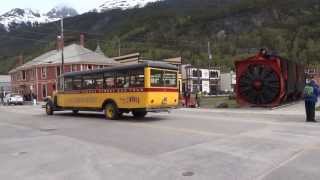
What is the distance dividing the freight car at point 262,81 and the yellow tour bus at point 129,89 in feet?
30.8

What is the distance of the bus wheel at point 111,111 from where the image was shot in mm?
25062

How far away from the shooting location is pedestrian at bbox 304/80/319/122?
21.1m

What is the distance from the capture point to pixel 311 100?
21203 mm

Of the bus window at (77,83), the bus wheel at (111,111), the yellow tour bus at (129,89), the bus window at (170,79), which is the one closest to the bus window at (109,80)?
the yellow tour bus at (129,89)

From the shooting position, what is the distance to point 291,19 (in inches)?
5074

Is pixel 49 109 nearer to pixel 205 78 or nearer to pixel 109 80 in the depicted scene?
pixel 109 80

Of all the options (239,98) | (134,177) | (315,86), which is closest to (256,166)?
(134,177)

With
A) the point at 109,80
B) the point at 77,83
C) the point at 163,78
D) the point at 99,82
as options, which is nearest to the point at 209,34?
the point at 77,83

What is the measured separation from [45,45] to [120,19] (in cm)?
5424

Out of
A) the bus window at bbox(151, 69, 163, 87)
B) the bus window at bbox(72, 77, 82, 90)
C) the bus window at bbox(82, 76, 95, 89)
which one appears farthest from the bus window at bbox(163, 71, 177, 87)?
the bus window at bbox(72, 77, 82, 90)

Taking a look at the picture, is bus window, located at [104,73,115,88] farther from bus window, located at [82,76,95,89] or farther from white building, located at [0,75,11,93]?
white building, located at [0,75,11,93]

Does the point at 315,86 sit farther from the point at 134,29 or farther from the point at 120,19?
the point at 120,19

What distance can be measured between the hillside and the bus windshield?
68337 mm

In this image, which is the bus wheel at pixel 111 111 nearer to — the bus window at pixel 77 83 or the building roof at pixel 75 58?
the bus window at pixel 77 83
